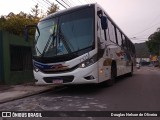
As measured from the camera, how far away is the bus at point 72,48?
37.8 feet

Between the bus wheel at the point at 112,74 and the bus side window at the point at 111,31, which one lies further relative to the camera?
the bus side window at the point at 111,31

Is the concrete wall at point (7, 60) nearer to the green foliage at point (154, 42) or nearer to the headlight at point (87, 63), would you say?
the headlight at point (87, 63)

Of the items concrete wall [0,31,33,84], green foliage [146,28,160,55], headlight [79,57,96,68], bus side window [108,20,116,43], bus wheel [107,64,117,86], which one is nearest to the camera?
headlight [79,57,96,68]

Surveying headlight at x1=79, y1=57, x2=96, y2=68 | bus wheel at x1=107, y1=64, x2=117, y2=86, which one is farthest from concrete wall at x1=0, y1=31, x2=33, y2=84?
headlight at x1=79, y1=57, x2=96, y2=68

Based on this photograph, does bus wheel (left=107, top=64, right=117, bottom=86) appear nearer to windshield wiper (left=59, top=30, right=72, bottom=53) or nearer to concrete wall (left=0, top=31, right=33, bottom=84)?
windshield wiper (left=59, top=30, right=72, bottom=53)

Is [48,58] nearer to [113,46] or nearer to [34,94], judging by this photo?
[34,94]

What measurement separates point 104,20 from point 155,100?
3872mm

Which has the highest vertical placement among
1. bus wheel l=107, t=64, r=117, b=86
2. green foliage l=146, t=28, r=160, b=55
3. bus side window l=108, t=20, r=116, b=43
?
green foliage l=146, t=28, r=160, b=55

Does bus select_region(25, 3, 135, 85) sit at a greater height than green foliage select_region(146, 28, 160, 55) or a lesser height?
lesser

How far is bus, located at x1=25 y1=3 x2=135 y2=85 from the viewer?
11516 mm

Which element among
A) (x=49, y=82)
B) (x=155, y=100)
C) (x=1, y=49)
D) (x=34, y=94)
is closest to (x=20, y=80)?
(x=1, y=49)

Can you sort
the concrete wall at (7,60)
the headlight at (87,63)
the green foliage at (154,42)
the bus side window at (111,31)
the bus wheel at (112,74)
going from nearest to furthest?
the headlight at (87,63) → the bus wheel at (112,74) → the bus side window at (111,31) → the concrete wall at (7,60) → the green foliage at (154,42)

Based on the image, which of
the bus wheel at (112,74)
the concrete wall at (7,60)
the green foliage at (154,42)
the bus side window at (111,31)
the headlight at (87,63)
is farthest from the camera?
the green foliage at (154,42)

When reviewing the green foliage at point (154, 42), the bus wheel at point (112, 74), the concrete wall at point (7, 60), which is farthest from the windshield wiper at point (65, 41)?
the green foliage at point (154, 42)
